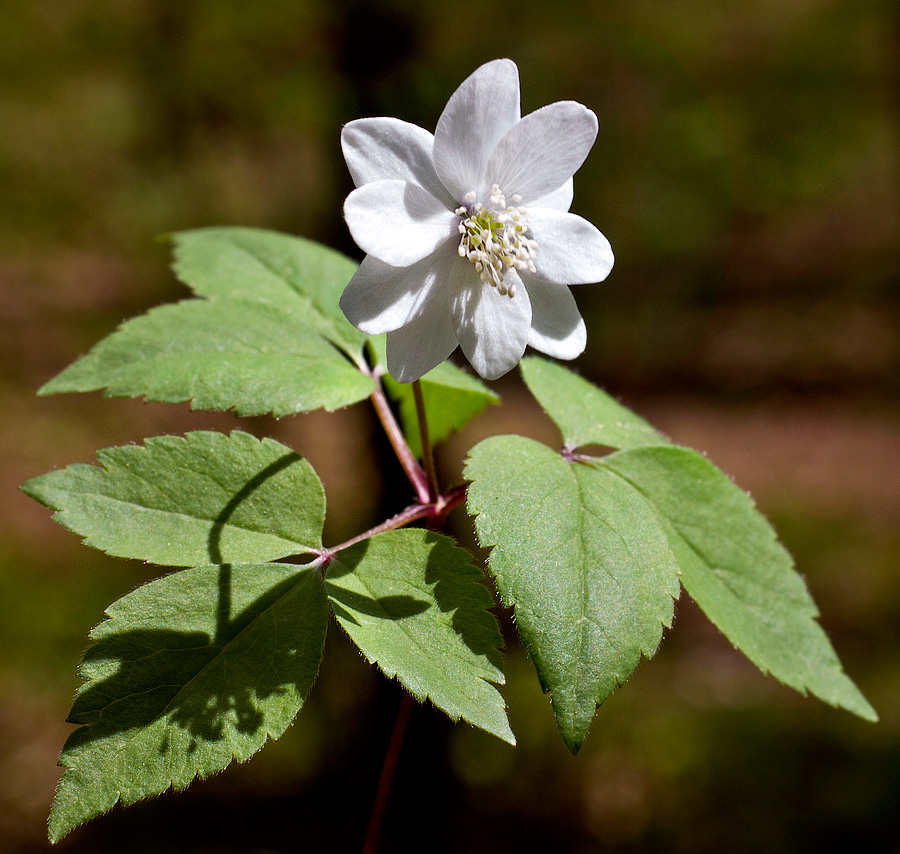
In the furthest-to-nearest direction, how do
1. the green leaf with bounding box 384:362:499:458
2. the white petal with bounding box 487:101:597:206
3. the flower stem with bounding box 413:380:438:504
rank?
1. the green leaf with bounding box 384:362:499:458
2. the flower stem with bounding box 413:380:438:504
3. the white petal with bounding box 487:101:597:206

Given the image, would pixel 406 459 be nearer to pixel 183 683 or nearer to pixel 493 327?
pixel 493 327

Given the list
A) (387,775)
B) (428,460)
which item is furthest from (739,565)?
(387,775)

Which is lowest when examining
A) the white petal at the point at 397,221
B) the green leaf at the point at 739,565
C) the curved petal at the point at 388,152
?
the green leaf at the point at 739,565

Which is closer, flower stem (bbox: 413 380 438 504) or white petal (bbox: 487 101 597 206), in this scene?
white petal (bbox: 487 101 597 206)

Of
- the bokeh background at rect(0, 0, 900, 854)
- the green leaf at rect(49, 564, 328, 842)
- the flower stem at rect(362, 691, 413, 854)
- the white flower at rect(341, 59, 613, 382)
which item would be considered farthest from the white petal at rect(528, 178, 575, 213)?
the bokeh background at rect(0, 0, 900, 854)

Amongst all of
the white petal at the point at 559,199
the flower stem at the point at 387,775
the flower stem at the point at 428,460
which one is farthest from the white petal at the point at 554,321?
the flower stem at the point at 387,775

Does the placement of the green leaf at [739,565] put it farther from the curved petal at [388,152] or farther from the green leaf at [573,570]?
the curved petal at [388,152]

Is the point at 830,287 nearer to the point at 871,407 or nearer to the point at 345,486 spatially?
the point at 871,407

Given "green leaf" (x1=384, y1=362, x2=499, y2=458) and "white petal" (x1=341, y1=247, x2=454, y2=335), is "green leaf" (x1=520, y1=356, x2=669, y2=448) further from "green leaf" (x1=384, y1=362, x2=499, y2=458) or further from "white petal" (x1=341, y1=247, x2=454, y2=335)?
"white petal" (x1=341, y1=247, x2=454, y2=335)
